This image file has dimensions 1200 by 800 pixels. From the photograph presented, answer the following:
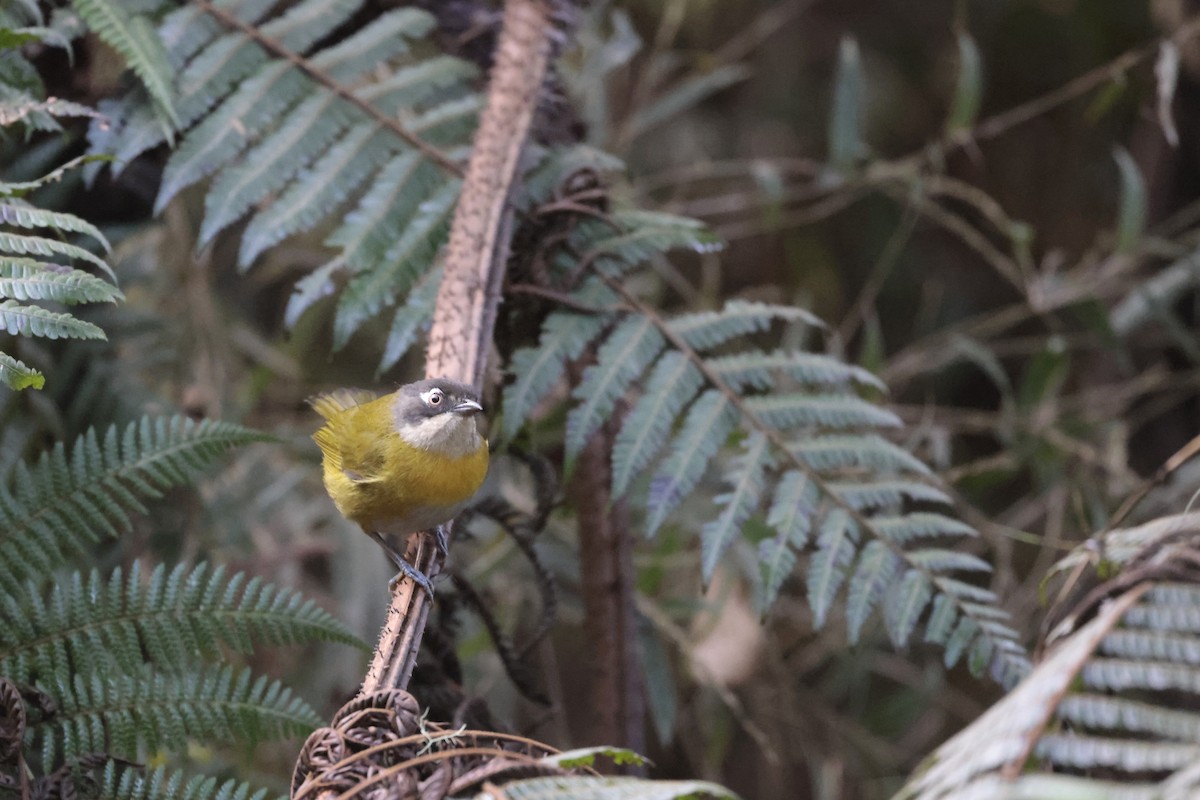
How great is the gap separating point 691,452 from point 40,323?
1.20 m

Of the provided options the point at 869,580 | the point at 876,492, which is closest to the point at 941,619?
the point at 869,580

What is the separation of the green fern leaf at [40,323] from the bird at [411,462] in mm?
596

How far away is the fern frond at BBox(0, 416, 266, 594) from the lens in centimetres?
182

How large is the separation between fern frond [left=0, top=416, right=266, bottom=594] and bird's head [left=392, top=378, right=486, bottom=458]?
33 cm

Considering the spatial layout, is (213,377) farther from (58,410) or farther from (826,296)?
(826,296)

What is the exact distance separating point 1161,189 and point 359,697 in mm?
4297

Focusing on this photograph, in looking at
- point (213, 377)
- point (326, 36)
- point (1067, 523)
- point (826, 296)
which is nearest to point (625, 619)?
point (326, 36)

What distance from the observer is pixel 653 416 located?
6.91 ft

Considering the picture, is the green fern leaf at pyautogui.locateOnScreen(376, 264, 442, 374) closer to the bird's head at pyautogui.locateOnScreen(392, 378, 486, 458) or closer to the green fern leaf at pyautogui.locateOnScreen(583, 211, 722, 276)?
the bird's head at pyautogui.locateOnScreen(392, 378, 486, 458)

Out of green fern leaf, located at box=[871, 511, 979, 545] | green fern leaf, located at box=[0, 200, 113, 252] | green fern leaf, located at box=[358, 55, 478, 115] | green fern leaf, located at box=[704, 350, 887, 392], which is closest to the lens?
green fern leaf, located at box=[0, 200, 113, 252]

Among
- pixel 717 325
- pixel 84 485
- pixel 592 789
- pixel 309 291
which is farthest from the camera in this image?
pixel 717 325

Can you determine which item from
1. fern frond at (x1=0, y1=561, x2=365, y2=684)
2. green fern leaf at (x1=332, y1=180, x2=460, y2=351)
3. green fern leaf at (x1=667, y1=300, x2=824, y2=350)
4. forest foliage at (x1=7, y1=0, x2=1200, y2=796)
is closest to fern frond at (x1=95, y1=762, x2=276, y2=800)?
forest foliage at (x1=7, y1=0, x2=1200, y2=796)

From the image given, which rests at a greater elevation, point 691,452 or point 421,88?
point 421,88

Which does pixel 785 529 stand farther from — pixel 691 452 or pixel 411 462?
pixel 411 462
